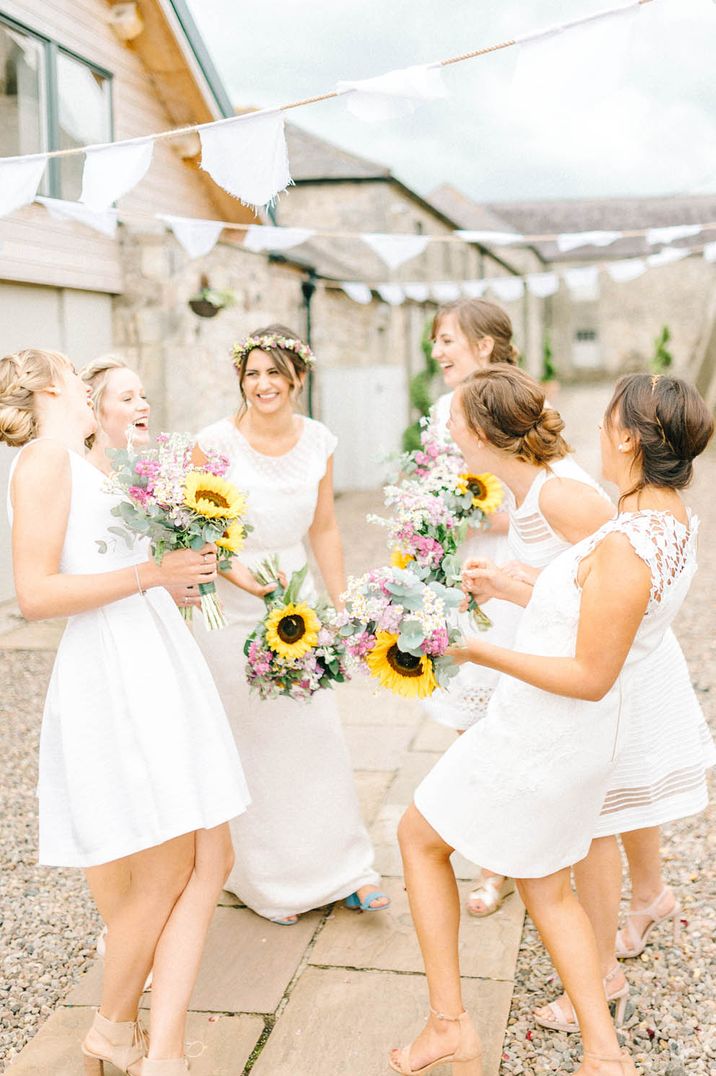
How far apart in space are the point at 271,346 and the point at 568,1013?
233 centimetres

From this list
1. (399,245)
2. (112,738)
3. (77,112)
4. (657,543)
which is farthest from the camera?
(77,112)

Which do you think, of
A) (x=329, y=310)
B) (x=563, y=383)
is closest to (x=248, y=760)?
(x=329, y=310)

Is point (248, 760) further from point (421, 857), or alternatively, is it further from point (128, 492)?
point (128, 492)

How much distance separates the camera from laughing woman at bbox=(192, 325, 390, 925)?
349cm

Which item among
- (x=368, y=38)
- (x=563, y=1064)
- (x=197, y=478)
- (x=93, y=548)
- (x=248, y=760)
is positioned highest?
(x=368, y=38)

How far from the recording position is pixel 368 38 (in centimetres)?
321

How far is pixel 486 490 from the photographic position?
3.50 meters

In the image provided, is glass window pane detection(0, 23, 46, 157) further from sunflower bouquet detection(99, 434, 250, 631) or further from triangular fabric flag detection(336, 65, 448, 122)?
sunflower bouquet detection(99, 434, 250, 631)

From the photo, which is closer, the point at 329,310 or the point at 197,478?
the point at 197,478

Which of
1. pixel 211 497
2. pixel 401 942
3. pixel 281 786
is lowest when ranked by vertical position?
pixel 401 942

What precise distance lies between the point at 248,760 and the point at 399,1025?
3.32 ft

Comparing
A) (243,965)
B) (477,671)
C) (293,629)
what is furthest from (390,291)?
(243,965)

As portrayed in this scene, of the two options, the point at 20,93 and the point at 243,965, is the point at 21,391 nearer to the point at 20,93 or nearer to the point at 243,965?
the point at 243,965

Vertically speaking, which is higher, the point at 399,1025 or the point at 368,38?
the point at 368,38
